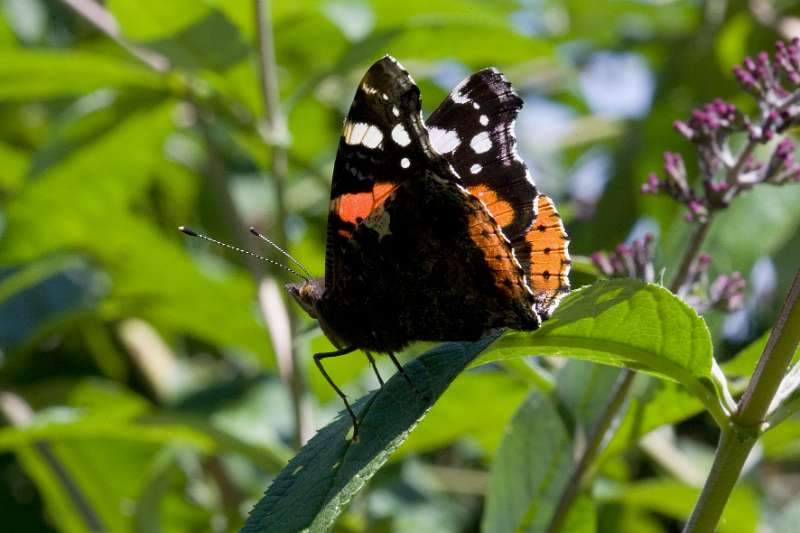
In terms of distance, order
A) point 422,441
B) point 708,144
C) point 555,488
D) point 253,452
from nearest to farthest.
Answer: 1. point 708,144
2. point 555,488
3. point 253,452
4. point 422,441

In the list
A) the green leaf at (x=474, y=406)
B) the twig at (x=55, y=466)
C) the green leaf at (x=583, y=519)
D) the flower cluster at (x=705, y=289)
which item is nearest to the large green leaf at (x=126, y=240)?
the twig at (x=55, y=466)

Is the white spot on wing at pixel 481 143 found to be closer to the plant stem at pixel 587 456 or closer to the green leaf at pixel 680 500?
the plant stem at pixel 587 456

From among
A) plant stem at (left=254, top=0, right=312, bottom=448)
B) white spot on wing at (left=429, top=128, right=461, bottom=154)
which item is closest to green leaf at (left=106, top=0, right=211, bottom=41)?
plant stem at (left=254, top=0, right=312, bottom=448)

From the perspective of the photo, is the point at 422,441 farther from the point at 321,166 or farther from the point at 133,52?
the point at 133,52

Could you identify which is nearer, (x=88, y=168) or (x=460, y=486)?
(x=88, y=168)

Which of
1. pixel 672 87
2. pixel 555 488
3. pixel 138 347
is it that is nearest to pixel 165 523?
pixel 138 347

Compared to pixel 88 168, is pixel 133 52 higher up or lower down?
higher up
